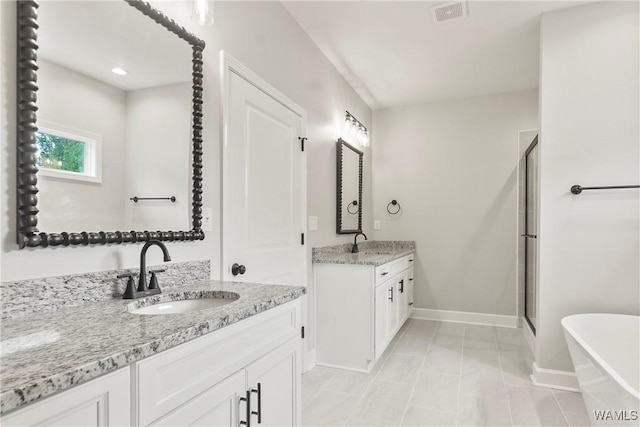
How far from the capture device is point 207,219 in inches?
67.4

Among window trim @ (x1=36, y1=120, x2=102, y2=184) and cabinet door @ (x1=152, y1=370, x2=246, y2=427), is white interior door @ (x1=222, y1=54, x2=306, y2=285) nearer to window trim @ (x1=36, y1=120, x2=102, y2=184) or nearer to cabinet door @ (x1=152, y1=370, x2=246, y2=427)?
window trim @ (x1=36, y1=120, x2=102, y2=184)

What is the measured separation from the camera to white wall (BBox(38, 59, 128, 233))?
1.07 meters

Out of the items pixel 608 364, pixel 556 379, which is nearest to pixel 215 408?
pixel 608 364

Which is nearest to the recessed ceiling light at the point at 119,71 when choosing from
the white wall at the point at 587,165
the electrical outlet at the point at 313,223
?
the electrical outlet at the point at 313,223

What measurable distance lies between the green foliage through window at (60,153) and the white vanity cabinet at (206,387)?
1.99ft

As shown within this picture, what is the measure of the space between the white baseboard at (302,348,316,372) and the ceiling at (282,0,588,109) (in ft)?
8.12

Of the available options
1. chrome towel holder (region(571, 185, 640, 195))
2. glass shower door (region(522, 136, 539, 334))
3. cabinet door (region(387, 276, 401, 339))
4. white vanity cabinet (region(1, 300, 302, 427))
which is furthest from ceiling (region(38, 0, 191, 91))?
glass shower door (region(522, 136, 539, 334))

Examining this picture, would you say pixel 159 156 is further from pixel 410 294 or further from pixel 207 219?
pixel 410 294

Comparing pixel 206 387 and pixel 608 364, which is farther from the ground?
pixel 206 387

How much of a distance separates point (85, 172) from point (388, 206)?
359 centimetres

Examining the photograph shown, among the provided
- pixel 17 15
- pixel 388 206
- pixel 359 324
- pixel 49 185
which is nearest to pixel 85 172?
pixel 49 185

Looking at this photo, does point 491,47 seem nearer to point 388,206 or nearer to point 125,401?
point 388,206

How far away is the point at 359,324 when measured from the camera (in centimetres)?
264

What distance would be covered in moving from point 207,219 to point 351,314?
4.74ft
